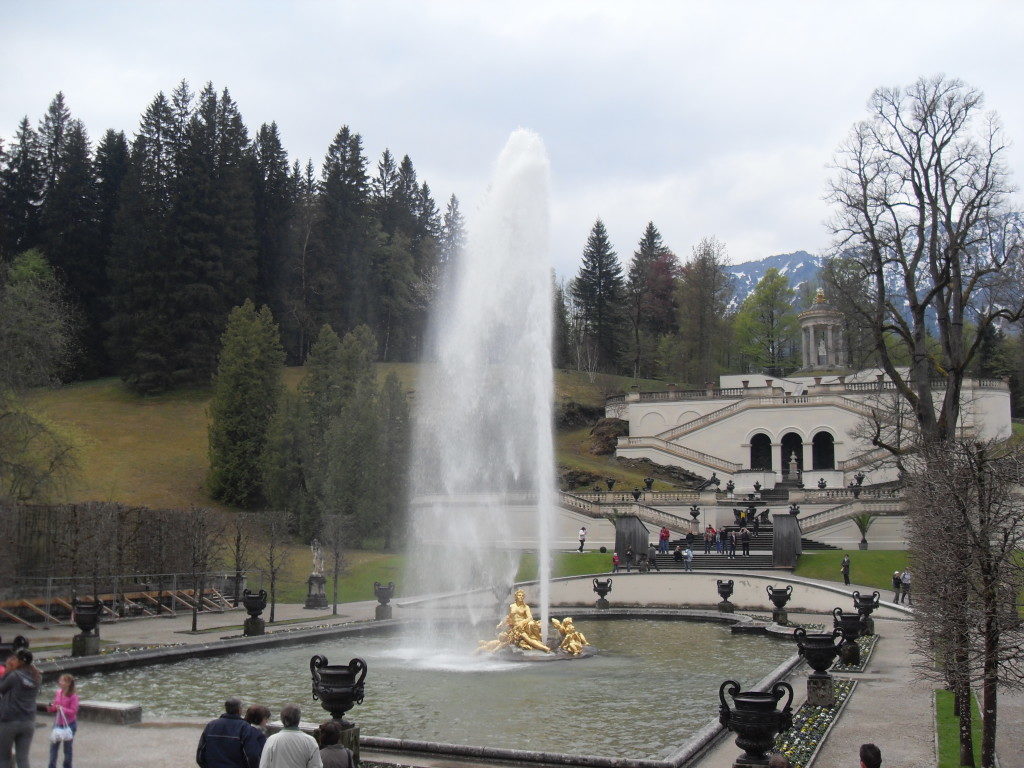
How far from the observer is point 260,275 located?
85750 millimetres

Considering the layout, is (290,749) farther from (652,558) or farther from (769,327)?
(769,327)

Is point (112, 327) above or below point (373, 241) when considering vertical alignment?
below

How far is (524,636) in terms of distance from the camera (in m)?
21.5

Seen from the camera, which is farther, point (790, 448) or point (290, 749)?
point (790, 448)

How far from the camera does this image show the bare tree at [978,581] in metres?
11.3

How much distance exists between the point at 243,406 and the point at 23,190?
4286 centimetres

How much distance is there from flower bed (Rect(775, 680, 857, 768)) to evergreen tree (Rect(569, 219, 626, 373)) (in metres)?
88.3

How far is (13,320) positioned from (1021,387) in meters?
86.0

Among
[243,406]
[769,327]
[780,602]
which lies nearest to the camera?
[780,602]

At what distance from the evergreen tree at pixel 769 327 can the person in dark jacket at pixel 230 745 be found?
317ft

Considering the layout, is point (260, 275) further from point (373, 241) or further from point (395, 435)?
point (395, 435)

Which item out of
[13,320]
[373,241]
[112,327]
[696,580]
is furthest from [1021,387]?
[13,320]

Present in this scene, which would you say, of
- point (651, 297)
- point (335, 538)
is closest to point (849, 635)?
point (335, 538)

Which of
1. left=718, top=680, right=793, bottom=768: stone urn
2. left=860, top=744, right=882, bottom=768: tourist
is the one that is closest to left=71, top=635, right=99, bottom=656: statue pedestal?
left=718, top=680, right=793, bottom=768: stone urn
